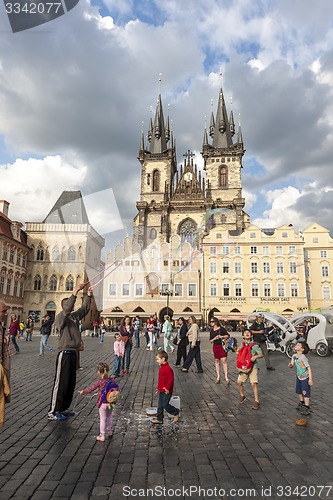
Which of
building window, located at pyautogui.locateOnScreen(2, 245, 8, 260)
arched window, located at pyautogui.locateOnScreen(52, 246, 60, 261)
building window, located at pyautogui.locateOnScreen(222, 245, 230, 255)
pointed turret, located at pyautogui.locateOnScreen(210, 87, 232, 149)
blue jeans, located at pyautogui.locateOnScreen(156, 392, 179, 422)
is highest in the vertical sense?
pointed turret, located at pyautogui.locateOnScreen(210, 87, 232, 149)

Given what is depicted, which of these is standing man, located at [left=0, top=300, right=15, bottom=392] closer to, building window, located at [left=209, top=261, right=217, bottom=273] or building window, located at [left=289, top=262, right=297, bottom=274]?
building window, located at [left=209, top=261, right=217, bottom=273]

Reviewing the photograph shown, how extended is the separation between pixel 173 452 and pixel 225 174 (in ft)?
197

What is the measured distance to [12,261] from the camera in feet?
127

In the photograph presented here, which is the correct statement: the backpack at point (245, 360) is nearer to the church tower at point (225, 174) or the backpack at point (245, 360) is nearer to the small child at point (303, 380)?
the small child at point (303, 380)

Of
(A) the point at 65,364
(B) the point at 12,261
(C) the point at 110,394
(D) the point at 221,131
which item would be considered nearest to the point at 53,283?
(B) the point at 12,261

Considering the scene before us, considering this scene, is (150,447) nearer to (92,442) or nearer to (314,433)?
(92,442)

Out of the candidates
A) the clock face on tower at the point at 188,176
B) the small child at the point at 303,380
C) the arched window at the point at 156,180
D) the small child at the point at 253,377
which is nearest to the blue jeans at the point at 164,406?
the small child at the point at 253,377

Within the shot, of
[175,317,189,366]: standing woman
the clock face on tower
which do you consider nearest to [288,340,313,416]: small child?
[175,317,189,366]: standing woman

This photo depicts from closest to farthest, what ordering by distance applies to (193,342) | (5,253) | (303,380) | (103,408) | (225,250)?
(103,408) → (303,380) → (193,342) → (5,253) → (225,250)

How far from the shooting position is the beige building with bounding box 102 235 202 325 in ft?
142

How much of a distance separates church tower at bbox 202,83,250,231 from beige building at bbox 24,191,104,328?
2193 cm

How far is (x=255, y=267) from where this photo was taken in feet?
144

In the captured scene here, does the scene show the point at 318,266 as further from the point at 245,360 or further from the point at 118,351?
the point at 245,360

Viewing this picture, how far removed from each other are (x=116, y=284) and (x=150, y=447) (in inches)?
1601
